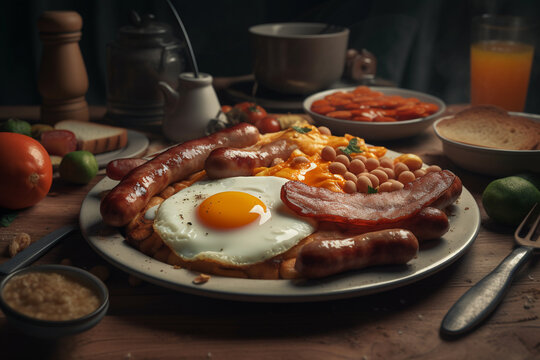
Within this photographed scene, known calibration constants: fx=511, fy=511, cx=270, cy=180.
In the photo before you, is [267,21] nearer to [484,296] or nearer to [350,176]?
[350,176]

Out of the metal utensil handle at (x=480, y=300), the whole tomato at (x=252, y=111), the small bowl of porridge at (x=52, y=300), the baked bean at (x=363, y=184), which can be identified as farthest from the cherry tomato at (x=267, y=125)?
the small bowl of porridge at (x=52, y=300)

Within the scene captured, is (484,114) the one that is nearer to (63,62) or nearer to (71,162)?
(71,162)

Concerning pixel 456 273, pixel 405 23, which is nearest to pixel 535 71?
pixel 405 23

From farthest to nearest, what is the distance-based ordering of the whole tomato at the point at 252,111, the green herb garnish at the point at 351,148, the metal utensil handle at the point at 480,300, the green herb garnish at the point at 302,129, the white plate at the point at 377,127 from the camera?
the whole tomato at the point at 252,111, the white plate at the point at 377,127, the green herb garnish at the point at 302,129, the green herb garnish at the point at 351,148, the metal utensil handle at the point at 480,300

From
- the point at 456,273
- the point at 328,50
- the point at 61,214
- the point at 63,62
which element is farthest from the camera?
the point at 328,50

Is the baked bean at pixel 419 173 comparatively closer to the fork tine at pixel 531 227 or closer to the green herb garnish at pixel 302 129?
the fork tine at pixel 531 227
